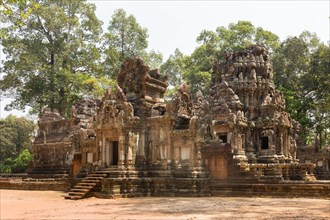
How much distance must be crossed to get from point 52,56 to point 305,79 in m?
26.6

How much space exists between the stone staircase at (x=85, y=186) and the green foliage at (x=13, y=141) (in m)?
25.8

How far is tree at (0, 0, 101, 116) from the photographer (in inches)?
1500

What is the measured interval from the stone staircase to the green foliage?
1014 inches

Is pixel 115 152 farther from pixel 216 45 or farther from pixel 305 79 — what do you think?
pixel 216 45

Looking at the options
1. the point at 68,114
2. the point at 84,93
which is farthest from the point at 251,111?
the point at 68,114

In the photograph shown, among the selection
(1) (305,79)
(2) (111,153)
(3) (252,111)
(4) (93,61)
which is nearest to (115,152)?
(2) (111,153)

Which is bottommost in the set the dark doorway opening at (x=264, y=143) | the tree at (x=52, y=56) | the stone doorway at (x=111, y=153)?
the stone doorway at (x=111, y=153)

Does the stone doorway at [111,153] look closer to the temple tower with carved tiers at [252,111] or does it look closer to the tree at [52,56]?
Result: the temple tower with carved tiers at [252,111]

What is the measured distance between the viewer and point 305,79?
42.1 meters

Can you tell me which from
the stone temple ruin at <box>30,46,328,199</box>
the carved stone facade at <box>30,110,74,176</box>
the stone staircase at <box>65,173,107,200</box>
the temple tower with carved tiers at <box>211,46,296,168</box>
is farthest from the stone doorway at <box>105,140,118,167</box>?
the carved stone facade at <box>30,110,74,176</box>

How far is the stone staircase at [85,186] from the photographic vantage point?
17539mm

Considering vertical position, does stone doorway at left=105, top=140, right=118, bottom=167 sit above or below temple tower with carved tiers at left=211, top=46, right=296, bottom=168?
below

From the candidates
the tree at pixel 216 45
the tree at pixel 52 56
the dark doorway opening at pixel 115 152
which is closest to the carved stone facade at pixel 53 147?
the tree at pixel 52 56

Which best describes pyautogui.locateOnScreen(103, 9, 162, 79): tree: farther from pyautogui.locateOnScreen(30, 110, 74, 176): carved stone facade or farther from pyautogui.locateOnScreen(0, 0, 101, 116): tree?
pyautogui.locateOnScreen(30, 110, 74, 176): carved stone facade
